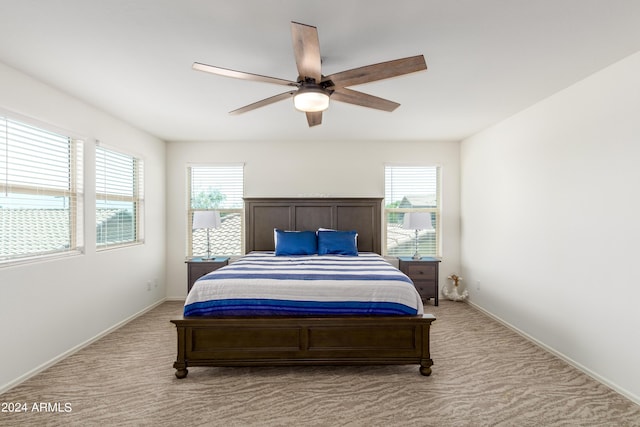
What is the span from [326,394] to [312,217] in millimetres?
2889

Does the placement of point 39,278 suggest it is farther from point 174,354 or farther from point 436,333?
point 436,333

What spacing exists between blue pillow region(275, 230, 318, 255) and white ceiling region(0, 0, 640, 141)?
1.72 metres

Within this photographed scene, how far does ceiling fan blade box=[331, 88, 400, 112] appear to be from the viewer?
247 cm

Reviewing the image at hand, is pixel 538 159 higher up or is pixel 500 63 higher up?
pixel 500 63

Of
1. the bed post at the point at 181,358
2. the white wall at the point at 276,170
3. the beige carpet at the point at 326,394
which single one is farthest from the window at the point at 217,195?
the bed post at the point at 181,358

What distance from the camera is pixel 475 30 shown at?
6.78 ft

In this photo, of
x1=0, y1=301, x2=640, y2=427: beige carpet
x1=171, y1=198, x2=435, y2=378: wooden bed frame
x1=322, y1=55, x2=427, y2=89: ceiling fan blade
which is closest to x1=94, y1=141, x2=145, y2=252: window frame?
x1=0, y1=301, x2=640, y2=427: beige carpet

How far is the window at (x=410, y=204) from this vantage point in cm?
530

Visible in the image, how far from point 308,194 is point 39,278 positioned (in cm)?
338

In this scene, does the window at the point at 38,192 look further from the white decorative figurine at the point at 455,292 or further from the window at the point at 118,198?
the white decorative figurine at the point at 455,292

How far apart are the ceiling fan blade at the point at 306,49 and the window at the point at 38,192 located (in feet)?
8.16

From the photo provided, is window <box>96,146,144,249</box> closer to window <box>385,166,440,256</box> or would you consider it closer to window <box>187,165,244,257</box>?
window <box>187,165,244,257</box>

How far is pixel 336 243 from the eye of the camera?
4441 mm

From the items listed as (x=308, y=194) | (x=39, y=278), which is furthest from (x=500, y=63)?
(x=39, y=278)
